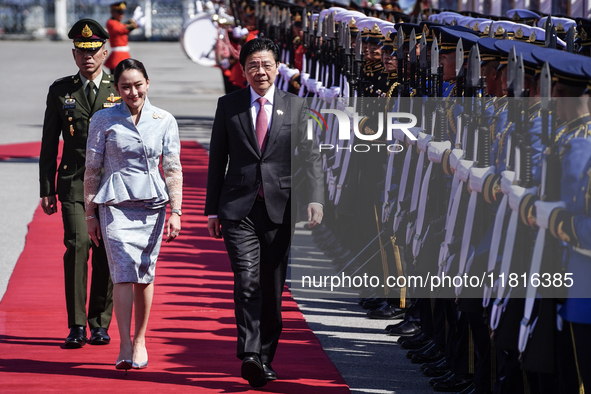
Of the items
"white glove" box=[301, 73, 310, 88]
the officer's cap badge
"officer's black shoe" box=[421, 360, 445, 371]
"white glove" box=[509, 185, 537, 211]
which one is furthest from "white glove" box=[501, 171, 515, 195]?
"white glove" box=[301, 73, 310, 88]

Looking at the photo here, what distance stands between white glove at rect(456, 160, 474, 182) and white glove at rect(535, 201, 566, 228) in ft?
3.04

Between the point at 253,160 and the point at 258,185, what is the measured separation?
129 millimetres

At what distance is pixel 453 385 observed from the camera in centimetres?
535

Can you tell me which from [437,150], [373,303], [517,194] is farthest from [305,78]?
[517,194]

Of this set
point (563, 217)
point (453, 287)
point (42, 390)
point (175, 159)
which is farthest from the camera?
point (175, 159)

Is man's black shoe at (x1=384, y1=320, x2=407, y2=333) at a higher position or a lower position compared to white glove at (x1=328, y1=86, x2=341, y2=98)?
lower

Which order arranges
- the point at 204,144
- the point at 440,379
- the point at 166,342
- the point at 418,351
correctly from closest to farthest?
the point at 440,379
the point at 418,351
the point at 166,342
the point at 204,144

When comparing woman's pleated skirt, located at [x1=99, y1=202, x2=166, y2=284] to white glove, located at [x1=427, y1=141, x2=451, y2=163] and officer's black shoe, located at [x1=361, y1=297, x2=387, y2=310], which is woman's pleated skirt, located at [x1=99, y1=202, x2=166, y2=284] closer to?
white glove, located at [x1=427, y1=141, x2=451, y2=163]

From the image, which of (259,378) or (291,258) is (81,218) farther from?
(291,258)

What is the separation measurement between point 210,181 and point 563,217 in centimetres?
221

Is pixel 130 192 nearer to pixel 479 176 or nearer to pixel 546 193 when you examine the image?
pixel 479 176

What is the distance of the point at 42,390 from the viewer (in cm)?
532

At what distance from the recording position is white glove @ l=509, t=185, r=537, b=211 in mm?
4012

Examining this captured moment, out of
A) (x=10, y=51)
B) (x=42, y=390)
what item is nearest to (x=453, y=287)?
(x=42, y=390)
